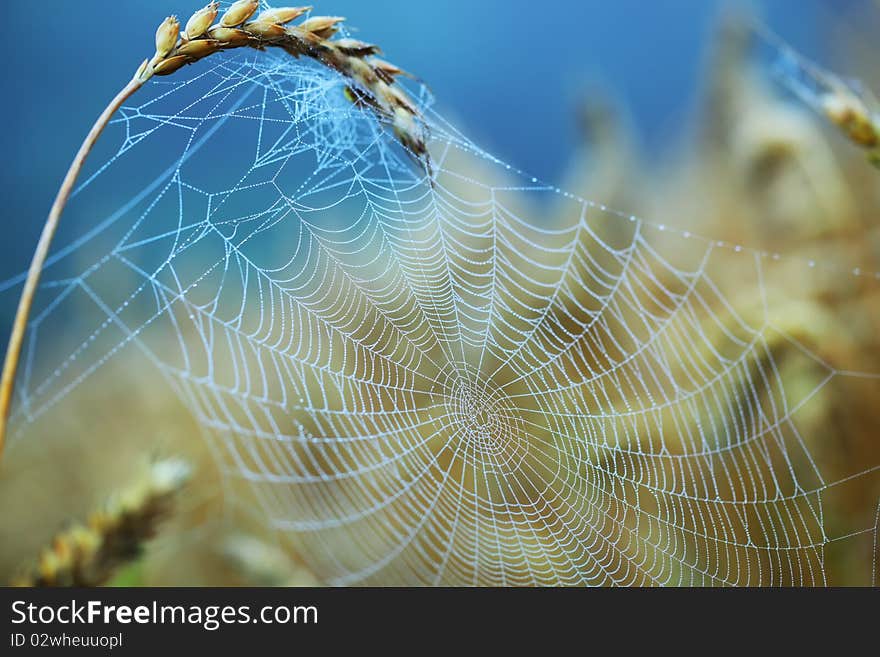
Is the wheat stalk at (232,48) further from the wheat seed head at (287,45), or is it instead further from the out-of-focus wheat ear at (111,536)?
the out-of-focus wheat ear at (111,536)

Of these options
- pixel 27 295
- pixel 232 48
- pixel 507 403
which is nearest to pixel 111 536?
pixel 27 295

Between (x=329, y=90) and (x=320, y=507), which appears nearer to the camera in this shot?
(x=329, y=90)

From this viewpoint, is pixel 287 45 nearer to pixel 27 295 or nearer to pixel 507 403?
pixel 27 295

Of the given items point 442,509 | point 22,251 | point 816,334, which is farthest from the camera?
point 22,251

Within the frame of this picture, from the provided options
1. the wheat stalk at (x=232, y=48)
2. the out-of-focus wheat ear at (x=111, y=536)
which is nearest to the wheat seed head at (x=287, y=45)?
the wheat stalk at (x=232, y=48)
